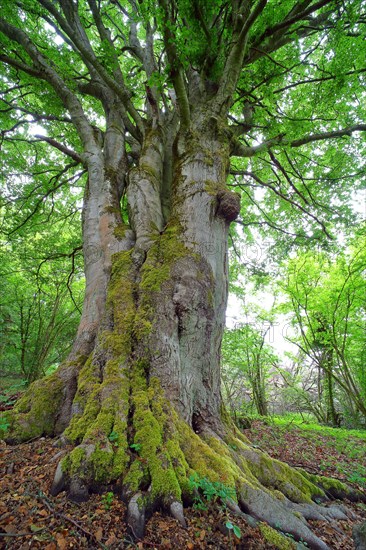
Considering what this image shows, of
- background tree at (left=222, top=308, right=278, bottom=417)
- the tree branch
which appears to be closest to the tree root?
the tree branch

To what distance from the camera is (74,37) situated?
4238 millimetres

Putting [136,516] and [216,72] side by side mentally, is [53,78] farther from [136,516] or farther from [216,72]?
[136,516]

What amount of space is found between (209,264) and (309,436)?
18.6 feet

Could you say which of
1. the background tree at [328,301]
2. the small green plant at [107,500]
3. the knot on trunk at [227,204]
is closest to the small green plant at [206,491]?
the small green plant at [107,500]

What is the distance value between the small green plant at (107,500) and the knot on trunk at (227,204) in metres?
3.12

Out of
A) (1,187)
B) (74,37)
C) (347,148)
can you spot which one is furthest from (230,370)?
(74,37)

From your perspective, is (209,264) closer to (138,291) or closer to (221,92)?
(138,291)

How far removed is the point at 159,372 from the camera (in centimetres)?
257

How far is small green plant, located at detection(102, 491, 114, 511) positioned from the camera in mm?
1746

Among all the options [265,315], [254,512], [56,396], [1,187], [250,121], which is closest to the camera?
[254,512]

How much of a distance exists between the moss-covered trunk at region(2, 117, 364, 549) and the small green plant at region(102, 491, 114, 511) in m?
0.07

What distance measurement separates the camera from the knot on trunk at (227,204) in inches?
141

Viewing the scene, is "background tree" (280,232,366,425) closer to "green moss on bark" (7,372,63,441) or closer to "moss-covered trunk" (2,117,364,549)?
"moss-covered trunk" (2,117,364,549)

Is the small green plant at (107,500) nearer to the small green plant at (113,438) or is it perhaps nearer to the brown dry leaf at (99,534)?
the brown dry leaf at (99,534)
